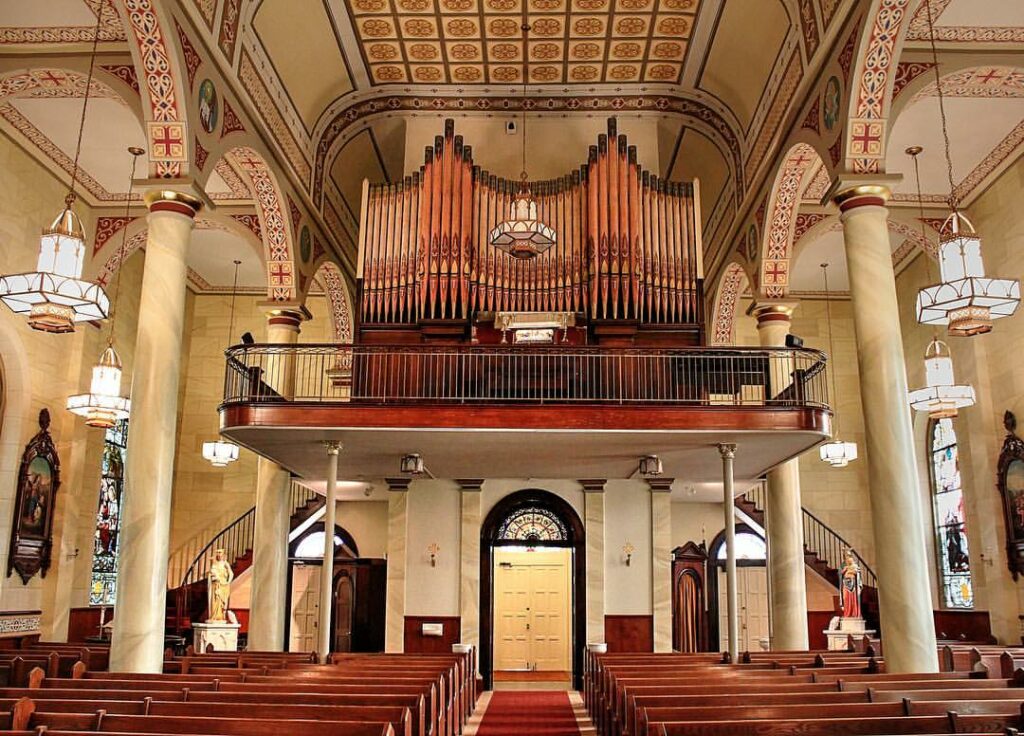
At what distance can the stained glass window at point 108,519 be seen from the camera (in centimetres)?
1748

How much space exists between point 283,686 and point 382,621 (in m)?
11.1

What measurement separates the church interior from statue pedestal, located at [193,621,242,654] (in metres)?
0.05

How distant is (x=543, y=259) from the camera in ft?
46.9

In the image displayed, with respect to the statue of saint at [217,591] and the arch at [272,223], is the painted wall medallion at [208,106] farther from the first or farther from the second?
the statue of saint at [217,591]

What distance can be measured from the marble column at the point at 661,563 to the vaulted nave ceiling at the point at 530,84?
15.7 feet

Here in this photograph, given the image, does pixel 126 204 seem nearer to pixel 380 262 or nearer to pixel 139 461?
pixel 380 262

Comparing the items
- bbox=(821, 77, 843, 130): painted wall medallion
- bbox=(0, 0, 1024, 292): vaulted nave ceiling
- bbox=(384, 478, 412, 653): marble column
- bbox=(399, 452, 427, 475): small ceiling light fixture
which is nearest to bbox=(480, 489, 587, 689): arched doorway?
bbox=(384, 478, 412, 653): marble column

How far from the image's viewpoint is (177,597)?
58.3 feet

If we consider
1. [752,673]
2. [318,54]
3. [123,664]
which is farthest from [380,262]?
[752,673]

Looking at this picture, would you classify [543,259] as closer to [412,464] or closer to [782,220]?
[782,220]

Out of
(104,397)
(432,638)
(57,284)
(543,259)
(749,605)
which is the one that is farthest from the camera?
(749,605)

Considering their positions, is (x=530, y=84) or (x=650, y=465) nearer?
(x=650, y=465)

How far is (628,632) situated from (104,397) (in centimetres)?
959

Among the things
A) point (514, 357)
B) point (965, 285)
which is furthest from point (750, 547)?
point (965, 285)
